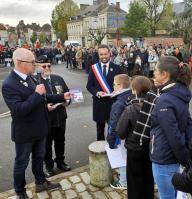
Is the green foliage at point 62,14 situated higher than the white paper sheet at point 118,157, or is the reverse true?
the green foliage at point 62,14

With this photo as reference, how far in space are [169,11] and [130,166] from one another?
60377 millimetres

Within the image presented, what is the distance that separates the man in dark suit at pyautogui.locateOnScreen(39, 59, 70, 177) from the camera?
4.98 m

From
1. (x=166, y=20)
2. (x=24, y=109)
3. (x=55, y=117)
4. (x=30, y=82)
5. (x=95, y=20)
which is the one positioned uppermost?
(x=95, y=20)

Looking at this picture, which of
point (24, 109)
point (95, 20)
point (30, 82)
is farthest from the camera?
point (95, 20)

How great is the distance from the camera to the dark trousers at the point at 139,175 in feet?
11.8

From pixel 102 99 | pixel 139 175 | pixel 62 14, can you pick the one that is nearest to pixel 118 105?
pixel 139 175

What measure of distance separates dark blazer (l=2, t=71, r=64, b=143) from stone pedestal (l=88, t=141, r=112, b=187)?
829 millimetres

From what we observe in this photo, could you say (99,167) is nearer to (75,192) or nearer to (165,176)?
(75,192)

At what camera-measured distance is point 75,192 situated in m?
4.55

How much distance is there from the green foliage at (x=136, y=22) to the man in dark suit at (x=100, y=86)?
170ft

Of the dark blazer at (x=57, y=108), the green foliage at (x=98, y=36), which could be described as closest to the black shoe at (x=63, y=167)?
the dark blazer at (x=57, y=108)

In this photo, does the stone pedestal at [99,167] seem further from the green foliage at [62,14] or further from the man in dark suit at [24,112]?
the green foliage at [62,14]

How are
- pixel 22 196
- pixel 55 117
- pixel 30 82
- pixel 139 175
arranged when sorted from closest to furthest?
pixel 139 175
pixel 30 82
pixel 22 196
pixel 55 117

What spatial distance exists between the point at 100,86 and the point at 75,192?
1898mm
